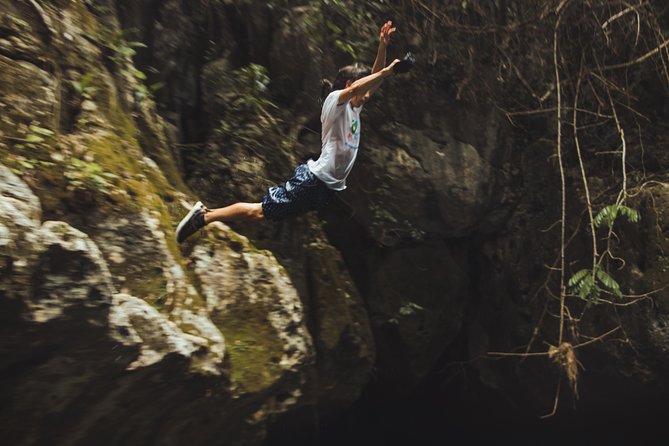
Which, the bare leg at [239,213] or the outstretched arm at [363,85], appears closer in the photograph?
the outstretched arm at [363,85]

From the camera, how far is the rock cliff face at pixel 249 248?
2.56 m

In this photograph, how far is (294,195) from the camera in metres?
3.72

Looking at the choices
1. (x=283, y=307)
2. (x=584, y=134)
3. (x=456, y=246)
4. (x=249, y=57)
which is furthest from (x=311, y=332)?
(x=584, y=134)

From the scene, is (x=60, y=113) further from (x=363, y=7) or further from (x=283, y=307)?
(x=363, y=7)

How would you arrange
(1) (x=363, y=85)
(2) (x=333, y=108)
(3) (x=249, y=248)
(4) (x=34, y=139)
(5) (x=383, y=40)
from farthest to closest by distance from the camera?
(3) (x=249, y=248) < (5) (x=383, y=40) < (2) (x=333, y=108) < (1) (x=363, y=85) < (4) (x=34, y=139)

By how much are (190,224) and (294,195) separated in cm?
75

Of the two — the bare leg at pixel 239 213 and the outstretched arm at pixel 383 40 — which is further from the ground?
the outstretched arm at pixel 383 40

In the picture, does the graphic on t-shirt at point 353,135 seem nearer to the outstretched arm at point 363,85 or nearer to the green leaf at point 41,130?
the outstretched arm at point 363,85

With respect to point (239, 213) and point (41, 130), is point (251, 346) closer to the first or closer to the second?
point (239, 213)

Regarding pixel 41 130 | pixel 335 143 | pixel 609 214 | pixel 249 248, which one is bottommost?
pixel 609 214

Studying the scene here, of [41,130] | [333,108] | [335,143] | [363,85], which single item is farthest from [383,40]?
[41,130]

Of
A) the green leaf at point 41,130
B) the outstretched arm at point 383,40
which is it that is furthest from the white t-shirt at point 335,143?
the green leaf at point 41,130

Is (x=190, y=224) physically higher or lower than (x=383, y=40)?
lower

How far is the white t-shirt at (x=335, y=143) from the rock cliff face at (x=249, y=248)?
2.92ft
